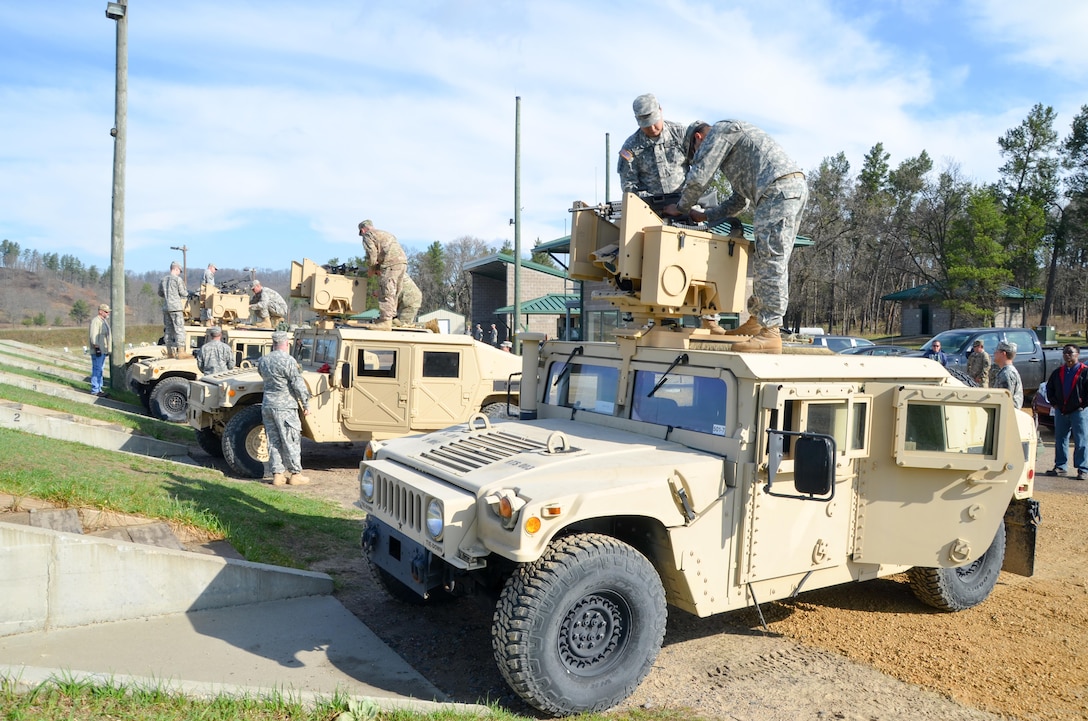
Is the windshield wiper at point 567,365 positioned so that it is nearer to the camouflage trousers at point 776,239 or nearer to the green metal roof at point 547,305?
the camouflage trousers at point 776,239

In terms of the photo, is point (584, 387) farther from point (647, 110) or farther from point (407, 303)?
point (407, 303)

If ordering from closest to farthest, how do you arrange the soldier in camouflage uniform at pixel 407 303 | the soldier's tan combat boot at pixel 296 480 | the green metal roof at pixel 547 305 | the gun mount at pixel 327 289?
the soldier's tan combat boot at pixel 296 480 < the gun mount at pixel 327 289 < the soldier in camouflage uniform at pixel 407 303 < the green metal roof at pixel 547 305

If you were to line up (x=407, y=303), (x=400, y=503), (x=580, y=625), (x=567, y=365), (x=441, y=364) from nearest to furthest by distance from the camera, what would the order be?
(x=580, y=625)
(x=400, y=503)
(x=567, y=365)
(x=441, y=364)
(x=407, y=303)

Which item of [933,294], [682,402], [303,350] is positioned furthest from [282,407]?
[933,294]

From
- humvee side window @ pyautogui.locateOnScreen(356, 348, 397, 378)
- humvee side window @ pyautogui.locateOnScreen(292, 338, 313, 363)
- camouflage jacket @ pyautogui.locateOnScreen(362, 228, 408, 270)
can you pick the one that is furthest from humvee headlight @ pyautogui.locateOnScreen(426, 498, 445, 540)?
camouflage jacket @ pyautogui.locateOnScreen(362, 228, 408, 270)

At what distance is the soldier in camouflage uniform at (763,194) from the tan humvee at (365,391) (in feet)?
13.7

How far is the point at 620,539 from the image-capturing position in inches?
165

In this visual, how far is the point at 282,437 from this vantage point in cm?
837

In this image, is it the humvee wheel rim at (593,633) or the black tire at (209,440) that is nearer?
the humvee wheel rim at (593,633)

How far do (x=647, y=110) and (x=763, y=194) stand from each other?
947mm

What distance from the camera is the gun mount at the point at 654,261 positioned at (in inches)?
190

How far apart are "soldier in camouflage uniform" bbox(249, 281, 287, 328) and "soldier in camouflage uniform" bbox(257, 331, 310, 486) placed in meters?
7.73

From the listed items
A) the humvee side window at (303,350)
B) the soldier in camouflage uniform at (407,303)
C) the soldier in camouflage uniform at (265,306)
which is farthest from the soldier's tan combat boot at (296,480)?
the soldier in camouflage uniform at (265,306)

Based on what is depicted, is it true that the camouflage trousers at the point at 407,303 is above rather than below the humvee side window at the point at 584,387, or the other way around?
above
